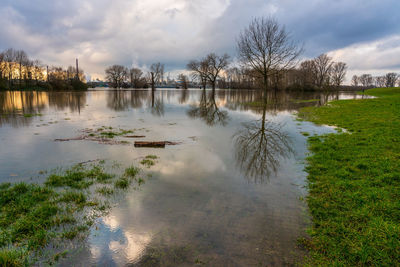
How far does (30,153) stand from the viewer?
24.2ft

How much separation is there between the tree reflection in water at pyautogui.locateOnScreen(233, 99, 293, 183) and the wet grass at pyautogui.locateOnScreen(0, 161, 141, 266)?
10.8 feet

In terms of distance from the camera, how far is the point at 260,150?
8148mm

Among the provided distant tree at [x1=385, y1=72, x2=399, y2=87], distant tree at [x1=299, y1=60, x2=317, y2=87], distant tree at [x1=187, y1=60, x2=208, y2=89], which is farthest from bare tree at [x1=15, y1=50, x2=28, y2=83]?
distant tree at [x1=385, y1=72, x2=399, y2=87]

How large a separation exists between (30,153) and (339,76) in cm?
11537

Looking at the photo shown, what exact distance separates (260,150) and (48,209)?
22.0ft

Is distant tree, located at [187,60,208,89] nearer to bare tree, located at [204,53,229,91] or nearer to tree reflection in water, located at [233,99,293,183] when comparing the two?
bare tree, located at [204,53,229,91]

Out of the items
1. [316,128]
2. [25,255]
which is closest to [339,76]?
[316,128]

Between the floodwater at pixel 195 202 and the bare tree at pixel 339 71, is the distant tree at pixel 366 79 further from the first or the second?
the floodwater at pixel 195 202

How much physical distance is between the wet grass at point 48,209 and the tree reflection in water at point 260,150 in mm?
3293

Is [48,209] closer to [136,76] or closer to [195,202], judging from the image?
[195,202]

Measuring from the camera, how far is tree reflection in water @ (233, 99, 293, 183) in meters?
6.16

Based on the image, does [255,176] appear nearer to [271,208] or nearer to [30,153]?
[271,208]

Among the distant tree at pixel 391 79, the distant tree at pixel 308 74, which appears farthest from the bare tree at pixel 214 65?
the distant tree at pixel 391 79

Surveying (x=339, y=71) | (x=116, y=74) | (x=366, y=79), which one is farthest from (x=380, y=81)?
(x=116, y=74)
